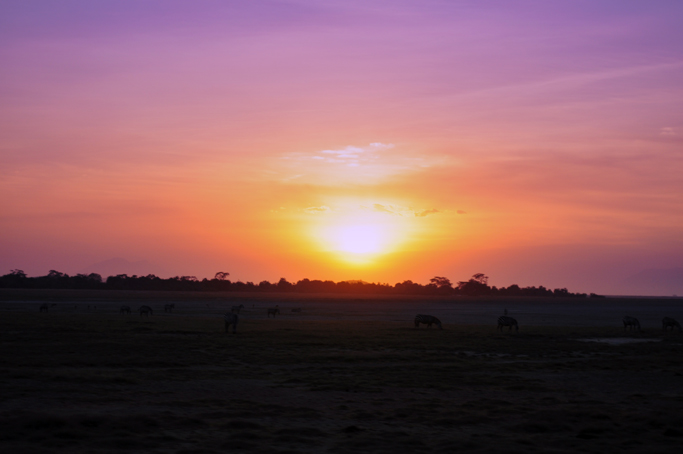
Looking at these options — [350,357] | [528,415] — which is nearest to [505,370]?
[350,357]

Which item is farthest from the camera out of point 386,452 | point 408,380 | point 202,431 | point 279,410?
point 408,380

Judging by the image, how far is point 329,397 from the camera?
48.2 ft

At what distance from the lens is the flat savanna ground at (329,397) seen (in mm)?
10258

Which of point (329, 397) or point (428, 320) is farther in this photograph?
point (428, 320)

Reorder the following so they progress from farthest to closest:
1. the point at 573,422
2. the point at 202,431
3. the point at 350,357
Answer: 1. the point at 350,357
2. the point at 573,422
3. the point at 202,431

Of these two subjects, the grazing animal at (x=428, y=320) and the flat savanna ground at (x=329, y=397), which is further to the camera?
the grazing animal at (x=428, y=320)

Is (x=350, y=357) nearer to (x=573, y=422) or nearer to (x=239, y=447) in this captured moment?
(x=573, y=422)

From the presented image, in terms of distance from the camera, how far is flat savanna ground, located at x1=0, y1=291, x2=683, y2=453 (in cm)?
1026

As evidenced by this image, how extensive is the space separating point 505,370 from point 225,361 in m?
9.91

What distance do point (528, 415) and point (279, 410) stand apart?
543 cm

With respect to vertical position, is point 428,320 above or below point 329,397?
above

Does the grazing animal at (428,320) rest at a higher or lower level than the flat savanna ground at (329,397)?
higher

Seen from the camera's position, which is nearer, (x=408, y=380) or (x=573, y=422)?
(x=573, y=422)

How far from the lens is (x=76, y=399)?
13.5 meters
